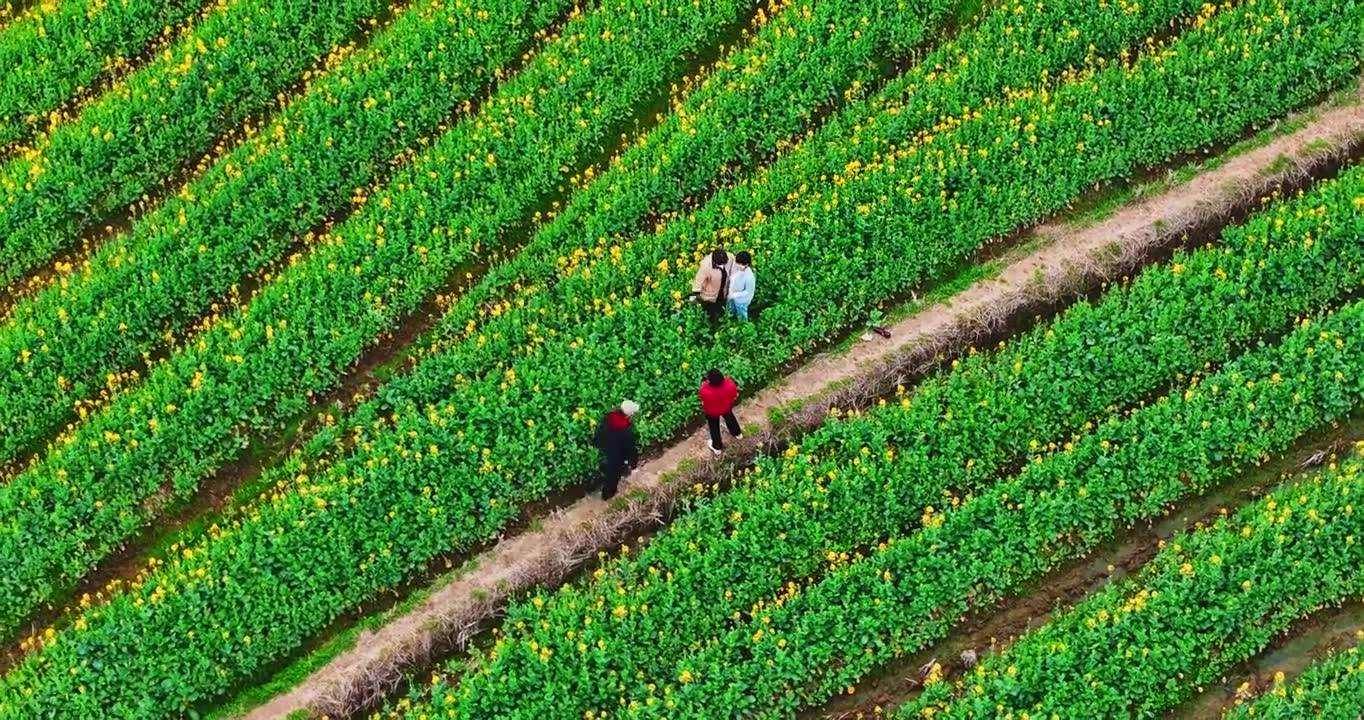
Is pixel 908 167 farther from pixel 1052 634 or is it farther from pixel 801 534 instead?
pixel 1052 634

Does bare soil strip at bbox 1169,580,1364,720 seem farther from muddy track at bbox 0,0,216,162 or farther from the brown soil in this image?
muddy track at bbox 0,0,216,162

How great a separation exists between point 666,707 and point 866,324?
19.8 ft

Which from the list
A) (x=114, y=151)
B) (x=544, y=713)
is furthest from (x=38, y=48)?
(x=544, y=713)

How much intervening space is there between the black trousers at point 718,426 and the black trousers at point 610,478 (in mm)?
1216

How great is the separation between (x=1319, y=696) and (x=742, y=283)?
26.5 ft

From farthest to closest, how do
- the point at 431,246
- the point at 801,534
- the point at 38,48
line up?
the point at 38,48
the point at 431,246
the point at 801,534

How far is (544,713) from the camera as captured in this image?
12.1 meters

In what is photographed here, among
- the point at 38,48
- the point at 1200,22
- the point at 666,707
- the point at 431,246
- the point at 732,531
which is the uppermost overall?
the point at 38,48

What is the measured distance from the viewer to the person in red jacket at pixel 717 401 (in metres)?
13.1

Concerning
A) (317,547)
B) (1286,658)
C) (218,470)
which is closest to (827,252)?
(1286,658)

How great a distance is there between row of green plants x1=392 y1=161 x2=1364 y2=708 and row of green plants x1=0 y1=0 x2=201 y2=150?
11.4 metres

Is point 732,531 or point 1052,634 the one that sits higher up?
point 732,531

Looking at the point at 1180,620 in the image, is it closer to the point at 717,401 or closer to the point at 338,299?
the point at 717,401

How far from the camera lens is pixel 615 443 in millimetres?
12969
